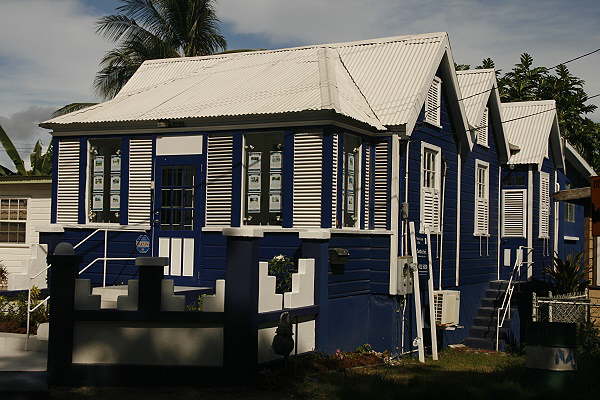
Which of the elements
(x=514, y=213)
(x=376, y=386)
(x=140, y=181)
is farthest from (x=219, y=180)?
(x=514, y=213)

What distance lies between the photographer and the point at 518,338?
71.1ft

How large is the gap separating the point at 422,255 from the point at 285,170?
432 centimetres

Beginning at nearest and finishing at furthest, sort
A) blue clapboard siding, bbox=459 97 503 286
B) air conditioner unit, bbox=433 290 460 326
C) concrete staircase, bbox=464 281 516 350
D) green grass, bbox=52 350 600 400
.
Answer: green grass, bbox=52 350 600 400, air conditioner unit, bbox=433 290 460 326, concrete staircase, bbox=464 281 516 350, blue clapboard siding, bbox=459 97 503 286

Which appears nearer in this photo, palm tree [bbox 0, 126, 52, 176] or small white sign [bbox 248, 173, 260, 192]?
small white sign [bbox 248, 173, 260, 192]

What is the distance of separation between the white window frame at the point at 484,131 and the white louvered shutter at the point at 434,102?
338cm

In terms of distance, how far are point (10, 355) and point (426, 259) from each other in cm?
914

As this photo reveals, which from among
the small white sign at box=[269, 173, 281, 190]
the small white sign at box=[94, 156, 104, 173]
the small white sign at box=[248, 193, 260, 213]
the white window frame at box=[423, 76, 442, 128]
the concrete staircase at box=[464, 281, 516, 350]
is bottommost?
the concrete staircase at box=[464, 281, 516, 350]

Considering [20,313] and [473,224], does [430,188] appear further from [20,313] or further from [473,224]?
[20,313]

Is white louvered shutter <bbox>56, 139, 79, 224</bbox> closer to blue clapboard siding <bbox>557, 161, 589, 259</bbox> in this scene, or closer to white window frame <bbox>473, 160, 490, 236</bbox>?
white window frame <bbox>473, 160, 490, 236</bbox>

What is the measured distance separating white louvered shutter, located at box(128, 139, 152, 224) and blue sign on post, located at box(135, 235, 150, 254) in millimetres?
333

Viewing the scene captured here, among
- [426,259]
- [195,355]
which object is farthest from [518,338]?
[195,355]

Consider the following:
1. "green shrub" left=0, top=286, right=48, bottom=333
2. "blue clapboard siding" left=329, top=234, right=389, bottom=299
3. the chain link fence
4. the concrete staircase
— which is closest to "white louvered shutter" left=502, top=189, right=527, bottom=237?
the concrete staircase

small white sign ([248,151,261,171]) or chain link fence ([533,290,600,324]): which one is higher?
small white sign ([248,151,261,171])

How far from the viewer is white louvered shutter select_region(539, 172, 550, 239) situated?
26.9 meters
